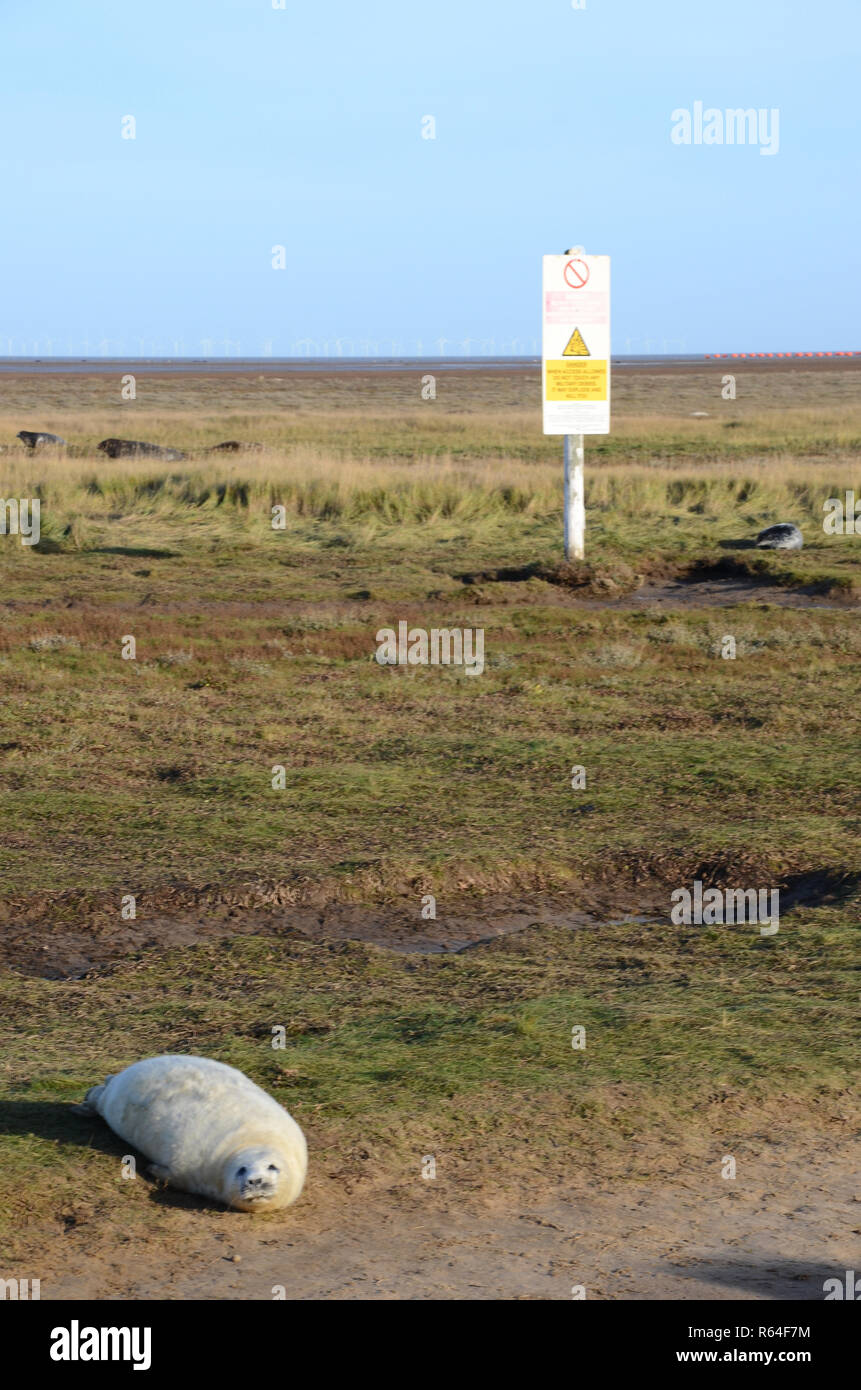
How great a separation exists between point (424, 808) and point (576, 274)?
11.1 m

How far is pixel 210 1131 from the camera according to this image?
4.34 m

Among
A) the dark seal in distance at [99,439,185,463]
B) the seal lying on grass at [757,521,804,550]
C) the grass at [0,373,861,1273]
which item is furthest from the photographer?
the dark seal in distance at [99,439,185,463]

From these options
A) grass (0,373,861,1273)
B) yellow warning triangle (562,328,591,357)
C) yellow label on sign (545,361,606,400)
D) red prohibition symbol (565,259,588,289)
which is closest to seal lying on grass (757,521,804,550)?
grass (0,373,861,1273)

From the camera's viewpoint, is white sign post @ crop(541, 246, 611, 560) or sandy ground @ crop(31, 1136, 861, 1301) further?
white sign post @ crop(541, 246, 611, 560)

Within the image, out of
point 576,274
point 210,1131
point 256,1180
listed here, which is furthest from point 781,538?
point 256,1180

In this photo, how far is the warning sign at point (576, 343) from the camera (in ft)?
61.0

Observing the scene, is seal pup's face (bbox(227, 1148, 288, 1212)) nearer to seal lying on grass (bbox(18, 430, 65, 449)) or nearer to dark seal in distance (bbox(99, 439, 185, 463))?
dark seal in distance (bbox(99, 439, 185, 463))

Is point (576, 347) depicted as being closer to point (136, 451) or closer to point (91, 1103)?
point (136, 451)

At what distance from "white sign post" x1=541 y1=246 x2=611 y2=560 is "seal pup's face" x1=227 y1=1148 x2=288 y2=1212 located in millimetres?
15107

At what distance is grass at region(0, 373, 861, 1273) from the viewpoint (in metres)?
5.05

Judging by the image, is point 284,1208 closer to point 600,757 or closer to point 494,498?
point 600,757

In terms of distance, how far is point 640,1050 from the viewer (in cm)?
542
